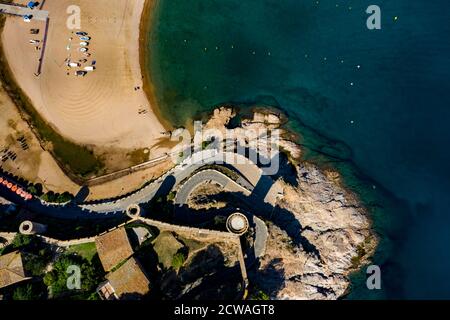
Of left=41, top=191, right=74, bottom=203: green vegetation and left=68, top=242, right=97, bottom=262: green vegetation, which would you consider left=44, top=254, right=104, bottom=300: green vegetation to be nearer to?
left=68, top=242, right=97, bottom=262: green vegetation

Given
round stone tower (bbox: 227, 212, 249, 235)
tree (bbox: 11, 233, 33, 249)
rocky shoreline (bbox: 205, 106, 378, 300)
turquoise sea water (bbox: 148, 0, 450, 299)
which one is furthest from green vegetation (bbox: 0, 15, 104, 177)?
round stone tower (bbox: 227, 212, 249, 235)

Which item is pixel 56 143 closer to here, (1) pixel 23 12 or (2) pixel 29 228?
(2) pixel 29 228

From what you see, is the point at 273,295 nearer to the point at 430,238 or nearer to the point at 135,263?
the point at 135,263

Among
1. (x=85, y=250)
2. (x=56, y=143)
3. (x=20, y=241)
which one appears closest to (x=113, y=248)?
(x=85, y=250)

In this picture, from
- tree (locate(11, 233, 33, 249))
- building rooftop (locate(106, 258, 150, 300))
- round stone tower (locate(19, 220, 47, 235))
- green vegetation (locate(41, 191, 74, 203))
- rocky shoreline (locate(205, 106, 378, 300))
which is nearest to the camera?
building rooftop (locate(106, 258, 150, 300))

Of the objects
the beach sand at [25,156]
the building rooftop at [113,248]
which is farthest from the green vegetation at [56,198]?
the building rooftop at [113,248]

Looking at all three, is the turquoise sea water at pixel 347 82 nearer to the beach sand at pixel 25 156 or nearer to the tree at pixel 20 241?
the beach sand at pixel 25 156
